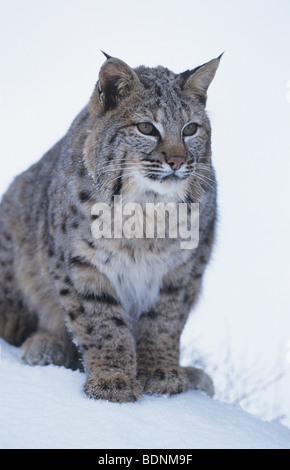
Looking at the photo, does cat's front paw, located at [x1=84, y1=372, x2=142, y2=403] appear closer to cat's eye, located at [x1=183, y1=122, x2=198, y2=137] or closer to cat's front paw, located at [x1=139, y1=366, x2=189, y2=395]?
cat's front paw, located at [x1=139, y1=366, x2=189, y2=395]

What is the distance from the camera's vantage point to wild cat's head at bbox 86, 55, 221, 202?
358 cm

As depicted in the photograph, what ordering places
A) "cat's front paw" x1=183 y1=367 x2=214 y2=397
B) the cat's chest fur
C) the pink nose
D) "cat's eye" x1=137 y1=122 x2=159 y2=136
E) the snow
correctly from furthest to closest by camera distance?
"cat's front paw" x1=183 y1=367 x2=214 y2=397
the cat's chest fur
"cat's eye" x1=137 y1=122 x2=159 y2=136
the pink nose
the snow

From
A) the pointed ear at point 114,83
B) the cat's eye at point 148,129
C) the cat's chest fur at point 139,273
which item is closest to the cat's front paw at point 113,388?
the cat's chest fur at point 139,273

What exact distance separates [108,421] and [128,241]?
119 cm

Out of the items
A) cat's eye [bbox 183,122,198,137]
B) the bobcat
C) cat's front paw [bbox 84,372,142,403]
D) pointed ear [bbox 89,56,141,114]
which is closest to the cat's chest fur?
the bobcat

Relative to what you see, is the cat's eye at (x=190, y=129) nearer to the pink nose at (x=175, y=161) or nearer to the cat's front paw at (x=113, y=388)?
the pink nose at (x=175, y=161)

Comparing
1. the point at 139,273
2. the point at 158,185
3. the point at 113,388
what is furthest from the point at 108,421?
the point at 158,185

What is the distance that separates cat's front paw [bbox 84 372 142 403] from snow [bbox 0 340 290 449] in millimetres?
58

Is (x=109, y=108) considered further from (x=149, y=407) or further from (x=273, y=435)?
(x=273, y=435)

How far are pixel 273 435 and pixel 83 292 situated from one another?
4.55ft

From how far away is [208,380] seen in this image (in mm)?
4398

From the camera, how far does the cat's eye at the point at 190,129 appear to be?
3.76 metres
